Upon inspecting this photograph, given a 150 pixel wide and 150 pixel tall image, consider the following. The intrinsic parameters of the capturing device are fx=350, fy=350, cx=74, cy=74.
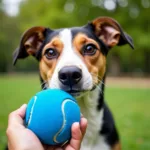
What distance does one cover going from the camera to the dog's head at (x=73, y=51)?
11.5ft

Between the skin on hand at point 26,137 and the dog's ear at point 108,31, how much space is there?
6.78 ft

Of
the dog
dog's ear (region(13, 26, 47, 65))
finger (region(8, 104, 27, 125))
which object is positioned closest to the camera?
finger (region(8, 104, 27, 125))

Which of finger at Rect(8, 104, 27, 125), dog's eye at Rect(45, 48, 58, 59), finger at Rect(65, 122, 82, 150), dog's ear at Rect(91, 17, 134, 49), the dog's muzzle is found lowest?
finger at Rect(65, 122, 82, 150)

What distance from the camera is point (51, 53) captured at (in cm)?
412

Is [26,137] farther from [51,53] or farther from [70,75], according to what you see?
[51,53]

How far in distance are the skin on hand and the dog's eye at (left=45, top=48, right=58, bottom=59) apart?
1306 millimetres

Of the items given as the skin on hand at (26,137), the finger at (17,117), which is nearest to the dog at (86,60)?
the finger at (17,117)

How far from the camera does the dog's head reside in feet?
11.5

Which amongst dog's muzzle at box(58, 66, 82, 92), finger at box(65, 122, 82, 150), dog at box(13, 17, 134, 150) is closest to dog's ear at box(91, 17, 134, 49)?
dog at box(13, 17, 134, 150)

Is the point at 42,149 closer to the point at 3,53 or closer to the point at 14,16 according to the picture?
the point at 3,53

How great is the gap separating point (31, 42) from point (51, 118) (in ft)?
6.94

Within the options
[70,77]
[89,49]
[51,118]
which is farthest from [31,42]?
[51,118]

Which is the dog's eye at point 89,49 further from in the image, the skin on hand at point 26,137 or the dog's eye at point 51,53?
the skin on hand at point 26,137

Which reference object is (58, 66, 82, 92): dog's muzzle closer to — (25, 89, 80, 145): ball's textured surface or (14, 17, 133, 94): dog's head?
(14, 17, 133, 94): dog's head
